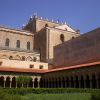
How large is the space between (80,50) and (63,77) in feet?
17.1

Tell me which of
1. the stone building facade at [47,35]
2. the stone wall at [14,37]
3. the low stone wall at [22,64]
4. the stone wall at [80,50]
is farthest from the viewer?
the stone wall at [14,37]

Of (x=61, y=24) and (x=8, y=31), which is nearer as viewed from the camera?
(x=8, y=31)

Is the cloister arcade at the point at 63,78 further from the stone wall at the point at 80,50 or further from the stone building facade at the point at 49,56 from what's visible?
the stone wall at the point at 80,50

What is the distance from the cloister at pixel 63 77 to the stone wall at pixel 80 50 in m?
3.18

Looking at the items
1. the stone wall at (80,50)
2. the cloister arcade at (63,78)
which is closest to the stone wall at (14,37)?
the stone wall at (80,50)

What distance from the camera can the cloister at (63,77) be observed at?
29020 millimetres

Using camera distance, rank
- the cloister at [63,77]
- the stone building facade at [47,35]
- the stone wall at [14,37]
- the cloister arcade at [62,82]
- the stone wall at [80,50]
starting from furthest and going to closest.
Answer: the stone wall at [14,37] < the stone building facade at [47,35] < the stone wall at [80,50] < the cloister arcade at [62,82] < the cloister at [63,77]

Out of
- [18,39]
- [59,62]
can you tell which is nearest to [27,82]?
[59,62]

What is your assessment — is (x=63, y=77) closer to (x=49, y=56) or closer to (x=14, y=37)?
(x=49, y=56)

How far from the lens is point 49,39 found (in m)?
46.6

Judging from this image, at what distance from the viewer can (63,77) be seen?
114 ft

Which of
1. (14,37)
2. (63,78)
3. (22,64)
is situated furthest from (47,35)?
(63,78)

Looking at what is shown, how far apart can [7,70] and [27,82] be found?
11.5ft

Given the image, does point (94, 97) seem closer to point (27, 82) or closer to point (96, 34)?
point (96, 34)
